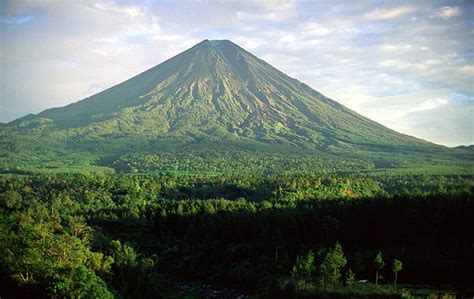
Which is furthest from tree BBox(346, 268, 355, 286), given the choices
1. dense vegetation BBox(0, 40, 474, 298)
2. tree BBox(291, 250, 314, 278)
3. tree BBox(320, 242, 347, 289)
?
tree BBox(291, 250, 314, 278)

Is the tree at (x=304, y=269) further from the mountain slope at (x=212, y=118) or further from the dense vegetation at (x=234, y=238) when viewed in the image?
the mountain slope at (x=212, y=118)

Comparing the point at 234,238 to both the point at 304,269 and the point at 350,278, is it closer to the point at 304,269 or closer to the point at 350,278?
the point at 304,269

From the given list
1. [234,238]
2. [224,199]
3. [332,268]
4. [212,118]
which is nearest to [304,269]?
[332,268]

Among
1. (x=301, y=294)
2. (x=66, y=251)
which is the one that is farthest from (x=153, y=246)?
(x=301, y=294)

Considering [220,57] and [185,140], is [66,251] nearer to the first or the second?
[185,140]

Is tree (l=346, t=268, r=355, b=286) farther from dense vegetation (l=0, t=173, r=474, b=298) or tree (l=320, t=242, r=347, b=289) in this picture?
tree (l=320, t=242, r=347, b=289)

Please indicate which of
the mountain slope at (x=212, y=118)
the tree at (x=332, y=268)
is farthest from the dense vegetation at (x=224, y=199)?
the mountain slope at (x=212, y=118)
